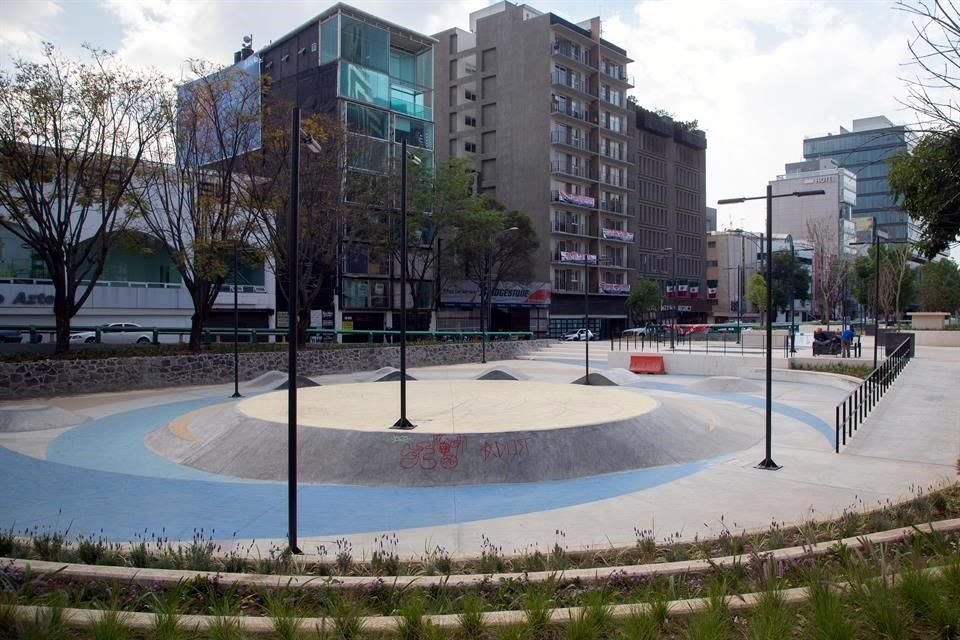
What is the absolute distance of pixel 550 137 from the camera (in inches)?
2835

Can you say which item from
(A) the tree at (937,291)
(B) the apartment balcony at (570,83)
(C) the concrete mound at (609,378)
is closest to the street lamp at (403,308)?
(C) the concrete mound at (609,378)

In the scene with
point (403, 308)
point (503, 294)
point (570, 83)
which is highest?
point (570, 83)

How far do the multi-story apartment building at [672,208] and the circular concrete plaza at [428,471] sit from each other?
226 feet

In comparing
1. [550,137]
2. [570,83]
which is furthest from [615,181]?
[550,137]

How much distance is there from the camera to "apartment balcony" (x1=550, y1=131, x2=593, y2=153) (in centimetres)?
7294

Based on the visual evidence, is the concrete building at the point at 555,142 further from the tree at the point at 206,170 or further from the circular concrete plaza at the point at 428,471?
the circular concrete plaza at the point at 428,471

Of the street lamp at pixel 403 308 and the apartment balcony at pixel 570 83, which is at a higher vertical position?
the apartment balcony at pixel 570 83

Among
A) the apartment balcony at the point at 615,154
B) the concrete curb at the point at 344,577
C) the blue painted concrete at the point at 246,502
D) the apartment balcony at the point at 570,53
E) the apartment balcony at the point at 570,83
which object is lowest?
the blue painted concrete at the point at 246,502

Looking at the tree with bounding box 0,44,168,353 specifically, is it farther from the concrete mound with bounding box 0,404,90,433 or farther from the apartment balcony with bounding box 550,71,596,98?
the apartment balcony with bounding box 550,71,596,98

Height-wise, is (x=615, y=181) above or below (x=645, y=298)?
above

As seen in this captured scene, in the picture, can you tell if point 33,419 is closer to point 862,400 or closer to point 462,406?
point 462,406

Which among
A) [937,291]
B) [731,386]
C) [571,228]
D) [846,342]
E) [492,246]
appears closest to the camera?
[731,386]

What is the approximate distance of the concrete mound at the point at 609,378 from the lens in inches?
1104

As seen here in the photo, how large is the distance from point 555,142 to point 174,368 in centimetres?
5262
